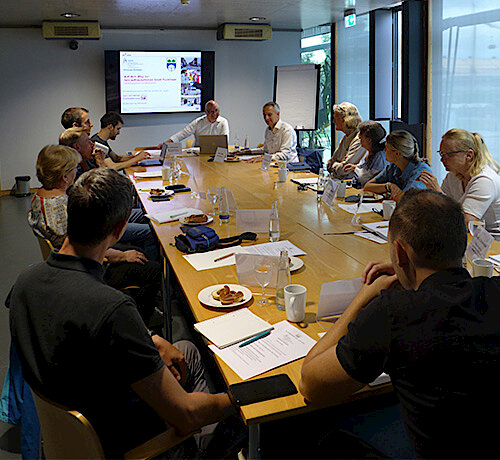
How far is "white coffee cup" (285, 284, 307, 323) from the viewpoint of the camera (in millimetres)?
1811

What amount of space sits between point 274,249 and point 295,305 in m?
0.86

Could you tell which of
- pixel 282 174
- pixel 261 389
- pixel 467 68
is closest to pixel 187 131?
pixel 282 174

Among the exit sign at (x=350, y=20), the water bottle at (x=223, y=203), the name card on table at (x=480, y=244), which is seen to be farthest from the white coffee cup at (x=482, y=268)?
the exit sign at (x=350, y=20)

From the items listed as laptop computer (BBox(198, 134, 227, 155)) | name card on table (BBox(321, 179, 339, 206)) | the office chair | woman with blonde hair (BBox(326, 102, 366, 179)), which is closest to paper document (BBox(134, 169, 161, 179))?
laptop computer (BBox(198, 134, 227, 155))

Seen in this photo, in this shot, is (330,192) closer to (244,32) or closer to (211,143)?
(211,143)

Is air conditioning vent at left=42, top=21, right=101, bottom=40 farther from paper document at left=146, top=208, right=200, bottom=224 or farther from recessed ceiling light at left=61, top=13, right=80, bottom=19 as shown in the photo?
paper document at left=146, top=208, right=200, bottom=224

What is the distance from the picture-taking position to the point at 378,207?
11.8 feet

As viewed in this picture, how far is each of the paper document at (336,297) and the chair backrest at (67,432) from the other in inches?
34.3

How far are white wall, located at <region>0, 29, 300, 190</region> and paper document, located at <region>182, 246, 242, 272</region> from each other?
7.37 m

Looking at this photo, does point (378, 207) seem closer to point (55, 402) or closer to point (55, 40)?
point (55, 402)

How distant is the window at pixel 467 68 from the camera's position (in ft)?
17.9

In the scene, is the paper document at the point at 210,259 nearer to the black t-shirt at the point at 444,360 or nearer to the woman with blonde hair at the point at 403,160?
the black t-shirt at the point at 444,360

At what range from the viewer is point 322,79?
9383 millimetres

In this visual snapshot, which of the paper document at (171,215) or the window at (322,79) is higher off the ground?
the window at (322,79)
